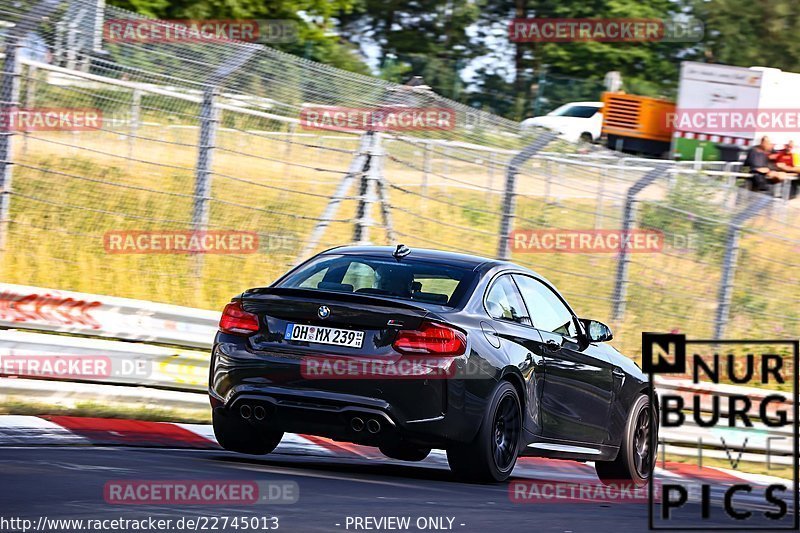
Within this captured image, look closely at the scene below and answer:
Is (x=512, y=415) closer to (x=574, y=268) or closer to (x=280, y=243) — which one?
(x=280, y=243)

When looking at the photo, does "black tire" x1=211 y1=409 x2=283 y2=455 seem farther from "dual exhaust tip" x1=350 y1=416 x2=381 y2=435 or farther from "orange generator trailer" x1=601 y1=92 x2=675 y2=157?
"orange generator trailer" x1=601 y1=92 x2=675 y2=157

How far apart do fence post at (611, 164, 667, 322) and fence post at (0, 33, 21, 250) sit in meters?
6.66

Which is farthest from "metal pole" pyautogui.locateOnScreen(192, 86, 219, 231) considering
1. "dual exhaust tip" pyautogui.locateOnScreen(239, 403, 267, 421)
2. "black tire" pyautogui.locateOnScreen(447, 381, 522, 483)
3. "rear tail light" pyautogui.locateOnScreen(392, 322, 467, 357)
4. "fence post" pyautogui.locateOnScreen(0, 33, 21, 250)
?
"rear tail light" pyautogui.locateOnScreen(392, 322, 467, 357)

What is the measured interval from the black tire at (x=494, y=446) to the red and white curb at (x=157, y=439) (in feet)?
3.60

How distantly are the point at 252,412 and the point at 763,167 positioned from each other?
20.1 meters

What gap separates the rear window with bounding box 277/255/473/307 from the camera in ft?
28.6

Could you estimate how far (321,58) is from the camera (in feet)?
139

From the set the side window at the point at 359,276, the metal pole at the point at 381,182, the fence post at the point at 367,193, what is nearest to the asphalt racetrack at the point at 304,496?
the side window at the point at 359,276

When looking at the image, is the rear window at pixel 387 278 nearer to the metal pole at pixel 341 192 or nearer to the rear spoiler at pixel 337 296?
the rear spoiler at pixel 337 296

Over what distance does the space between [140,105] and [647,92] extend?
30996mm

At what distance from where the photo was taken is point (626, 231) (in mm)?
15938

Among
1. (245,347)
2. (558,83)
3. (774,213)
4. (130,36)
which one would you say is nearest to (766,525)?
(245,347)

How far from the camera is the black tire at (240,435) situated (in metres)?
8.90

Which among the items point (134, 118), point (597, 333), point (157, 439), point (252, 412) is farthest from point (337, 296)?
point (134, 118)
